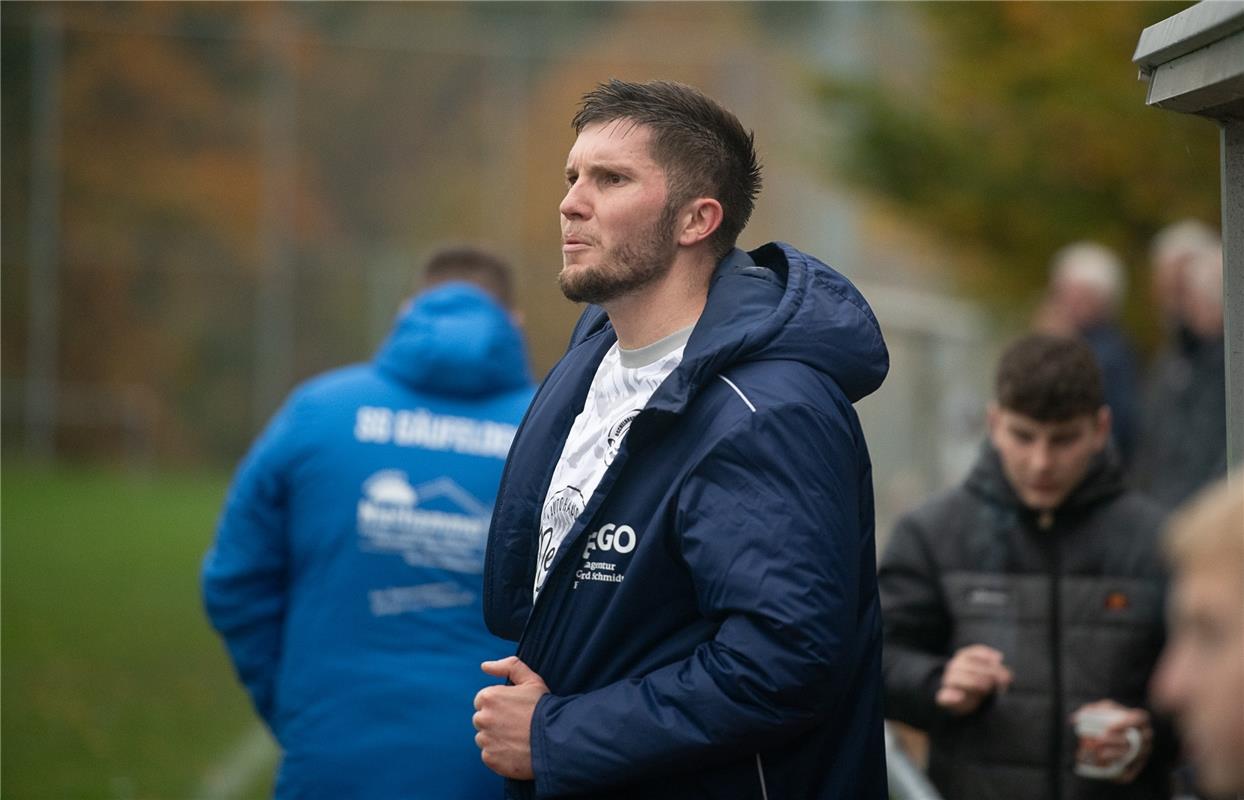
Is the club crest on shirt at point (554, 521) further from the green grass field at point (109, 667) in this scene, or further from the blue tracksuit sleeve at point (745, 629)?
the green grass field at point (109, 667)

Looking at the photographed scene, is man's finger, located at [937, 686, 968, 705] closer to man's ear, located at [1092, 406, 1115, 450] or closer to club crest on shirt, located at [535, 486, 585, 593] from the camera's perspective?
man's ear, located at [1092, 406, 1115, 450]

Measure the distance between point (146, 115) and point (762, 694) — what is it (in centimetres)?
3048

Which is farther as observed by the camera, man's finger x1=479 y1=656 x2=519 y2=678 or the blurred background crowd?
the blurred background crowd

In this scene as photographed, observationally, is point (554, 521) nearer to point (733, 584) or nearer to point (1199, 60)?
point (733, 584)

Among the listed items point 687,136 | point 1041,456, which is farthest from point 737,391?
point 1041,456

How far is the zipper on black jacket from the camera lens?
12.0 feet

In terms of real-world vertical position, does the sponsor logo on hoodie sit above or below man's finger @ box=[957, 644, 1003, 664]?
above

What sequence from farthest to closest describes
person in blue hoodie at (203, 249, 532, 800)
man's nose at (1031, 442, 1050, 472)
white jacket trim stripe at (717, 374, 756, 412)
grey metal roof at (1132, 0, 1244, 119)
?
1. person in blue hoodie at (203, 249, 532, 800)
2. man's nose at (1031, 442, 1050, 472)
3. white jacket trim stripe at (717, 374, 756, 412)
4. grey metal roof at (1132, 0, 1244, 119)

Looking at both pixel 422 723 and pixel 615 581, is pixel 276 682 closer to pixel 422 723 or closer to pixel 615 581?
pixel 422 723

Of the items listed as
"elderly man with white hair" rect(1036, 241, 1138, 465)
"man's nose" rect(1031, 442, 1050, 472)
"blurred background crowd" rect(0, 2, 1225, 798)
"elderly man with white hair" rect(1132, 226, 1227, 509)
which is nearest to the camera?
"man's nose" rect(1031, 442, 1050, 472)

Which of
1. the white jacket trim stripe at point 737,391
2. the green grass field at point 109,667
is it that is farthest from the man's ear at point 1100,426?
the green grass field at point 109,667

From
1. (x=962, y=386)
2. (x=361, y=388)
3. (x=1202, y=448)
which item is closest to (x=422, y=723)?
(x=361, y=388)

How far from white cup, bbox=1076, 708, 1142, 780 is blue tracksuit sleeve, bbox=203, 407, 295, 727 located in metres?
2.16

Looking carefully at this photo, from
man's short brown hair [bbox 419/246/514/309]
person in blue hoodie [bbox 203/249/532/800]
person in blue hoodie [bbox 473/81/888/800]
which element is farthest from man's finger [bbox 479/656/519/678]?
man's short brown hair [bbox 419/246/514/309]
